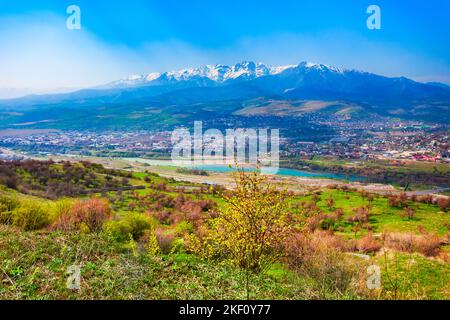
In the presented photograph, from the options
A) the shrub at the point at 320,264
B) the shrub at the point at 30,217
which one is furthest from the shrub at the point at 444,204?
the shrub at the point at 30,217

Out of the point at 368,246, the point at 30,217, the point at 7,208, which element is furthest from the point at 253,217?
the point at 7,208

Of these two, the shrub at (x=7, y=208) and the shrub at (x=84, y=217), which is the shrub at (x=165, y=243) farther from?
the shrub at (x=7, y=208)

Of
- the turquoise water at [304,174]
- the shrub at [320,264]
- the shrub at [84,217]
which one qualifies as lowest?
the turquoise water at [304,174]

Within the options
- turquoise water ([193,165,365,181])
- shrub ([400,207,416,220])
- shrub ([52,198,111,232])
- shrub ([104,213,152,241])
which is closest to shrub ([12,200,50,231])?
shrub ([52,198,111,232])

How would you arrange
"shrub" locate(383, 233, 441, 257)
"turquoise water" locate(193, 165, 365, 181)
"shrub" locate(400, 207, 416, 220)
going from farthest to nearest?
"turquoise water" locate(193, 165, 365, 181)
"shrub" locate(400, 207, 416, 220)
"shrub" locate(383, 233, 441, 257)

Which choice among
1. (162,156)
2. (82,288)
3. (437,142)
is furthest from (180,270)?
(437,142)

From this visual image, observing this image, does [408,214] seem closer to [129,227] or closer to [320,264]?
[320,264]

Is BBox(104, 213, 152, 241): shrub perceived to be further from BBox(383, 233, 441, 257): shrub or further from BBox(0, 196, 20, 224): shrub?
BBox(383, 233, 441, 257): shrub
